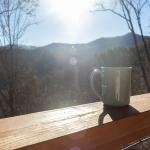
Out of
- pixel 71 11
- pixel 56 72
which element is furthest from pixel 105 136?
pixel 56 72

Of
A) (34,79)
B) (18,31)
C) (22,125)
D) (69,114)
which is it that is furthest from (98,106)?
(34,79)

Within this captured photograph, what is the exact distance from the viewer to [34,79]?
150 inches

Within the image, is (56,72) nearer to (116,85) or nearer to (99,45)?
(99,45)

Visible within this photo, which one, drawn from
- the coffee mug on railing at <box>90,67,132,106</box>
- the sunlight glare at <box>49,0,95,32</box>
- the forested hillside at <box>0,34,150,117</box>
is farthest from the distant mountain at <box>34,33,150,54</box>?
the coffee mug on railing at <box>90,67,132,106</box>

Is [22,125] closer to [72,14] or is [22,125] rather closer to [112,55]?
[72,14]

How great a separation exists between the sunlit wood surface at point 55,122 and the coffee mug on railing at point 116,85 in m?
0.02

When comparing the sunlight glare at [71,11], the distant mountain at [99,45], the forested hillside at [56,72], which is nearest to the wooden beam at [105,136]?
the sunlight glare at [71,11]

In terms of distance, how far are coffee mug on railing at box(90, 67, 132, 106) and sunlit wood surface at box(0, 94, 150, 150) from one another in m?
0.02

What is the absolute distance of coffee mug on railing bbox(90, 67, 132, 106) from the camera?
806 millimetres

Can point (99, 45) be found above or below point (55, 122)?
above

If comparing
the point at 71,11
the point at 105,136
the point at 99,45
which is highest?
the point at 71,11

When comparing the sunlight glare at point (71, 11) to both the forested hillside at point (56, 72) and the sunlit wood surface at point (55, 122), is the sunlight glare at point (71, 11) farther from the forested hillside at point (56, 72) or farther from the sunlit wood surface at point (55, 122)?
the sunlit wood surface at point (55, 122)

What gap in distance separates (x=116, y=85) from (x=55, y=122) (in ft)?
0.68

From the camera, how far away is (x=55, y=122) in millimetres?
678
